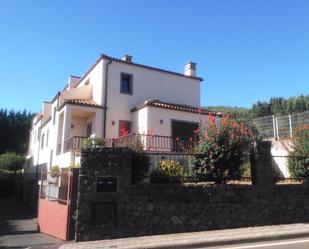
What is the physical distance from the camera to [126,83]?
71.7 feet

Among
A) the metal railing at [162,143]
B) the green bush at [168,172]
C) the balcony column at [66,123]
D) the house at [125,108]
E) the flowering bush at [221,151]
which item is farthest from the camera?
the house at [125,108]

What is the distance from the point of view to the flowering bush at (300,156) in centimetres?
1259

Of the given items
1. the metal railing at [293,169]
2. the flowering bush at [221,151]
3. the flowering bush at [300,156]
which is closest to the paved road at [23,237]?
the flowering bush at [221,151]

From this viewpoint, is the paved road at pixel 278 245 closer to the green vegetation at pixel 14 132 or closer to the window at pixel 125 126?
the window at pixel 125 126

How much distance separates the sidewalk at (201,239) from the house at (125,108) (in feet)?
→ 25.5

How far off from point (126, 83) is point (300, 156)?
40.6 ft

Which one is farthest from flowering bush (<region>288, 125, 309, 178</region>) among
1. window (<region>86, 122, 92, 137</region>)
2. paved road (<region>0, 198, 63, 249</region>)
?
window (<region>86, 122, 92, 137</region>)

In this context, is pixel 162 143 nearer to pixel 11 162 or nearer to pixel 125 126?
pixel 125 126

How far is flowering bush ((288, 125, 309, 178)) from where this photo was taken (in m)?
12.6

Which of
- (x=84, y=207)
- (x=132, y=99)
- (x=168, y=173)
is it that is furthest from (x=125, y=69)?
(x=84, y=207)

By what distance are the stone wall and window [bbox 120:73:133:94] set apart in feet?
37.0

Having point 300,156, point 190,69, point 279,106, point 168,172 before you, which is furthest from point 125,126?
point 279,106

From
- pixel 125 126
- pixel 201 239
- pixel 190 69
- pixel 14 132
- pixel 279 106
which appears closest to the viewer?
pixel 201 239

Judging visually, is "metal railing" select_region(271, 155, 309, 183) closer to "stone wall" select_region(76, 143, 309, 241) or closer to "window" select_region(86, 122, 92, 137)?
"stone wall" select_region(76, 143, 309, 241)
